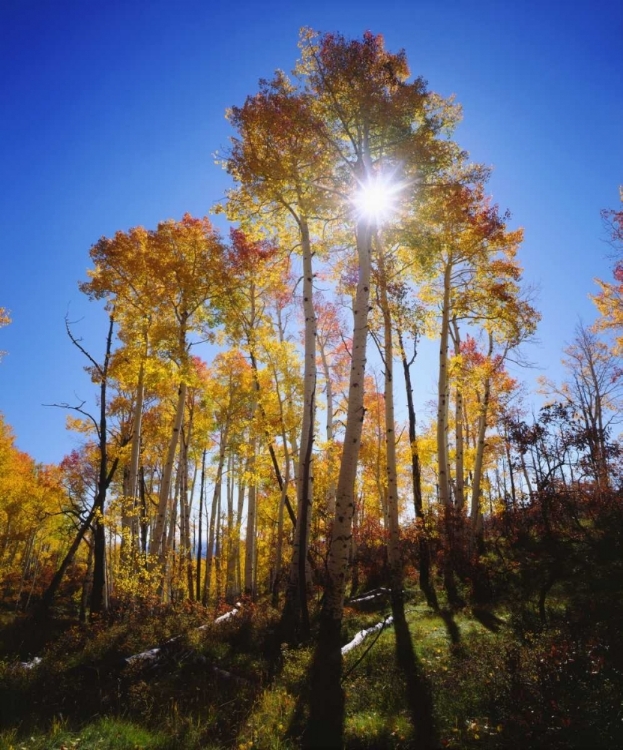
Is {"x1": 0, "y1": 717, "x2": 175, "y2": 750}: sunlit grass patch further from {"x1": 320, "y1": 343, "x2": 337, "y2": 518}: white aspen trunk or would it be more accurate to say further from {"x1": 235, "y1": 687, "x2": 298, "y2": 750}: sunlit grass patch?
{"x1": 320, "y1": 343, "x2": 337, "y2": 518}: white aspen trunk

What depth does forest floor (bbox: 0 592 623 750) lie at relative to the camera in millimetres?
3783

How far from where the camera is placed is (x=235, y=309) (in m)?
12.6

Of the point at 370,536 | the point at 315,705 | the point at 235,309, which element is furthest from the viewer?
the point at 370,536

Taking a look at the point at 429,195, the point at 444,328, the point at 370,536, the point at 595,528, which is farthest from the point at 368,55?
the point at 370,536

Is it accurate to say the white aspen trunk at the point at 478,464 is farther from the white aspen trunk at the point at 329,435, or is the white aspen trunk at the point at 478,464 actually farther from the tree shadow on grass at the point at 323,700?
the tree shadow on grass at the point at 323,700

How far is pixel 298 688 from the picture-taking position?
538 cm

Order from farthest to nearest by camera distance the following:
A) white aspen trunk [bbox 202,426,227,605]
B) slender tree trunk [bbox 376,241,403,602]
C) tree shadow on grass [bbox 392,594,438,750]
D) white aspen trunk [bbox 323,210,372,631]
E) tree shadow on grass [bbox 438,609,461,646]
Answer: white aspen trunk [bbox 202,426,227,605], slender tree trunk [bbox 376,241,403,602], tree shadow on grass [bbox 438,609,461,646], white aspen trunk [bbox 323,210,372,631], tree shadow on grass [bbox 392,594,438,750]

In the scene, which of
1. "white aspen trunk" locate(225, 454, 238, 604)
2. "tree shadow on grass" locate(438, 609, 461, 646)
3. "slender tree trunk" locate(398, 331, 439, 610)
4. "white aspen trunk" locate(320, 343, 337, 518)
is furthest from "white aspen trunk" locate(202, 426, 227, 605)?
"tree shadow on grass" locate(438, 609, 461, 646)

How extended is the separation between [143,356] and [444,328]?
9.23 m

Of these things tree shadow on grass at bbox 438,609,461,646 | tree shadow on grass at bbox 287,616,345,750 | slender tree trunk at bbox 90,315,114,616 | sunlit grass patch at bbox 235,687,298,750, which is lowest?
tree shadow on grass at bbox 438,609,461,646

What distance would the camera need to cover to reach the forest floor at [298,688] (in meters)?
3.78

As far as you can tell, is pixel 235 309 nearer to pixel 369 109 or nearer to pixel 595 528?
pixel 369 109

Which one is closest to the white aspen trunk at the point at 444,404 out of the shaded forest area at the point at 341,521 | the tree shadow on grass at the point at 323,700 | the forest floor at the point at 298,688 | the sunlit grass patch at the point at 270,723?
the shaded forest area at the point at 341,521

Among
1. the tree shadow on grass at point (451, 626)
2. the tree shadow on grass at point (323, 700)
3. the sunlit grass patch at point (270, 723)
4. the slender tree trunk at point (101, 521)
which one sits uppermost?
the slender tree trunk at point (101, 521)
